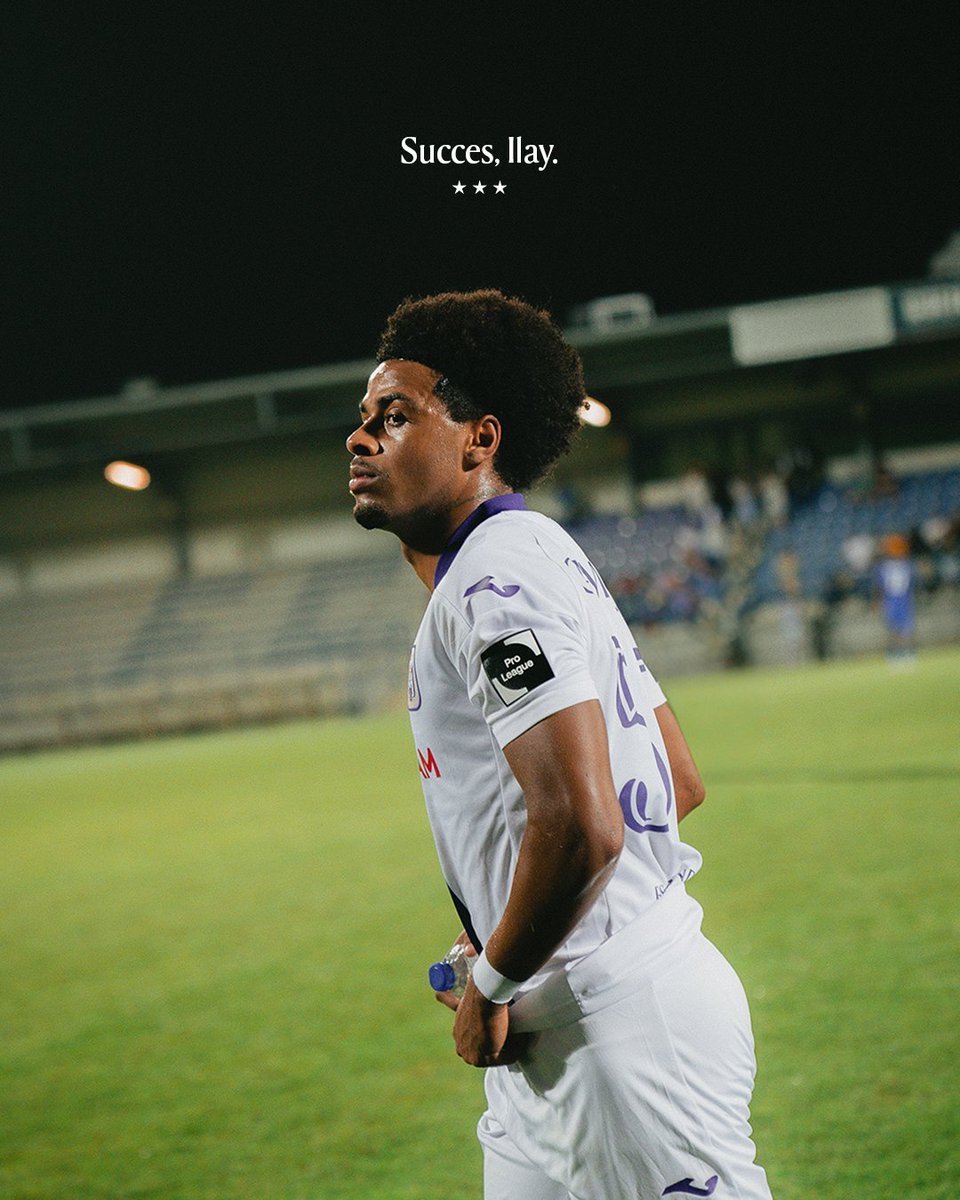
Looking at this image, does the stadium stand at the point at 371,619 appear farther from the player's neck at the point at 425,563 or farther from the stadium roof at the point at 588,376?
the player's neck at the point at 425,563

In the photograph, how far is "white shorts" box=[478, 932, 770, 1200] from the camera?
1748mm

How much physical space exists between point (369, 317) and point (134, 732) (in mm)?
11041

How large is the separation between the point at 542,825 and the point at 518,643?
0.26m

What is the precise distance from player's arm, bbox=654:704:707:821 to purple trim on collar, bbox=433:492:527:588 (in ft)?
1.76

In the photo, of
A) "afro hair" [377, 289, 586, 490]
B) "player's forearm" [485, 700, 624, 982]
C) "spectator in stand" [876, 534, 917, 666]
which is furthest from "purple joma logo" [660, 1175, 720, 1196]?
"spectator in stand" [876, 534, 917, 666]

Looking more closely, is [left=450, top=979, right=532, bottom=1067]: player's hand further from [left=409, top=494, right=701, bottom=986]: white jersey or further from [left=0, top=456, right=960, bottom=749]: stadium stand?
[left=0, top=456, right=960, bottom=749]: stadium stand

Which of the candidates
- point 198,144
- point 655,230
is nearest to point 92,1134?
point 198,144

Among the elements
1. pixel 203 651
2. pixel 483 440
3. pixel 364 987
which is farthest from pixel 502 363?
pixel 203 651

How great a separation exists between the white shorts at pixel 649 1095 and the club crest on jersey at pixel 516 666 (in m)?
0.50

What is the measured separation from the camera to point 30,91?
12234mm

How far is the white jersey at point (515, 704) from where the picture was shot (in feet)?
5.59

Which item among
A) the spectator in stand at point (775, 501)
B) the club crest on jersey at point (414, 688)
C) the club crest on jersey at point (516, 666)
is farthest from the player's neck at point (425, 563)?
the spectator in stand at point (775, 501)

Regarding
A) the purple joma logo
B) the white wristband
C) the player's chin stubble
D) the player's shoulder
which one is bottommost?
the purple joma logo

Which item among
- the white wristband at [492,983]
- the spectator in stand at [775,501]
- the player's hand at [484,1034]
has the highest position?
the spectator in stand at [775,501]
